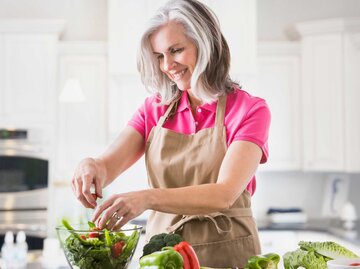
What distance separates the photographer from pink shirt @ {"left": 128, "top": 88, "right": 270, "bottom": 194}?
194cm

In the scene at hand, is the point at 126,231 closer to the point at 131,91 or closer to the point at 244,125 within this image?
the point at 244,125

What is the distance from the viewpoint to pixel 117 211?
1.54 meters

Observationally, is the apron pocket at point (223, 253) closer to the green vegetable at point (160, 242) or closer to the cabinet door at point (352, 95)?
the green vegetable at point (160, 242)

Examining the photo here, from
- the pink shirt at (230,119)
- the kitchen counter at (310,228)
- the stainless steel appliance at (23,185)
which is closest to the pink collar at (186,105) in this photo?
the pink shirt at (230,119)

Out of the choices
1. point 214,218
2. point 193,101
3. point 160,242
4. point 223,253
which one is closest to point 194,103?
point 193,101

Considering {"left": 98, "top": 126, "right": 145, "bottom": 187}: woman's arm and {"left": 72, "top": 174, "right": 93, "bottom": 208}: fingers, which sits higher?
{"left": 98, "top": 126, "right": 145, "bottom": 187}: woman's arm

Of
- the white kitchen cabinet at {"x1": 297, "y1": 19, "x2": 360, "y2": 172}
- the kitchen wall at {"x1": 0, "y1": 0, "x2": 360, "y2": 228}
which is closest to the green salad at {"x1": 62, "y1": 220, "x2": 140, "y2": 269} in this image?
the white kitchen cabinet at {"x1": 297, "y1": 19, "x2": 360, "y2": 172}

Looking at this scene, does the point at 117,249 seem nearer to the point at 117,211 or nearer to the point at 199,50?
the point at 117,211

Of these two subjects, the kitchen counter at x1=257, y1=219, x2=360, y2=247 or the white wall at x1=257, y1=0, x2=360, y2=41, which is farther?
the white wall at x1=257, y1=0, x2=360, y2=41

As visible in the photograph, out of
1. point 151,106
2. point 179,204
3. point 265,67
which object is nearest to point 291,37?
point 265,67

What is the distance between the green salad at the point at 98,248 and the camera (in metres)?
1.48

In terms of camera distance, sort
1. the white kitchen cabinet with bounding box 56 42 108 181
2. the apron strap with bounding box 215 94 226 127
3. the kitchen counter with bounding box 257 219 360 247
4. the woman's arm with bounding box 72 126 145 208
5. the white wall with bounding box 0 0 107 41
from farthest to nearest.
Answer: the white wall with bounding box 0 0 107 41
the white kitchen cabinet with bounding box 56 42 108 181
the kitchen counter with bounding box 257 219 360 247
the apron strap with bounding box 215 94 226 127
the woman's arm with bounding box 72 126 145 208

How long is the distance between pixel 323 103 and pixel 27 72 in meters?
2.14

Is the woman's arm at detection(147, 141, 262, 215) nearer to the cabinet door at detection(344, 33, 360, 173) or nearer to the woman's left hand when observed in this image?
the woman's left hand
